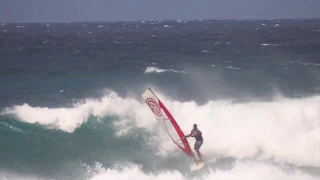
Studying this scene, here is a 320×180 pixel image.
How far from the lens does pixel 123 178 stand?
14.9 m

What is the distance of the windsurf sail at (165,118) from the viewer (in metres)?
13.6

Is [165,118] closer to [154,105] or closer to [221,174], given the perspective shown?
[154,105]

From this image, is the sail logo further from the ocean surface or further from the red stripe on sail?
the ocean surface

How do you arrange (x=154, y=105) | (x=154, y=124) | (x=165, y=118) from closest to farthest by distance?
(x=154, y=105) < (x=165, y=118) < (x=154, y=124)

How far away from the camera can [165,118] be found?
Result: 14.1 m

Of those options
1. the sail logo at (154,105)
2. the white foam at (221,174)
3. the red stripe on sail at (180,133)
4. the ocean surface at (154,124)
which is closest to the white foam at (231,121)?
the ocean surface at (154,124)

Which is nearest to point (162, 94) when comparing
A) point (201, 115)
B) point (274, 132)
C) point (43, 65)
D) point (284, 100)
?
point (201, 115)

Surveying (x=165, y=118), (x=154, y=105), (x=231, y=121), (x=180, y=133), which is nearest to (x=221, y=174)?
(x=180, y=133)

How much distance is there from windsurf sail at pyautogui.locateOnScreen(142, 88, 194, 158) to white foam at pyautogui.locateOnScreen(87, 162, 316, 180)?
1.19 m

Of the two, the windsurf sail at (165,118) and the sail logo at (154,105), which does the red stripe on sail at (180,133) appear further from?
the sail logo at (154,105)

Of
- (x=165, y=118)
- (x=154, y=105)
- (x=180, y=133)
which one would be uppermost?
(x=154, y=105)

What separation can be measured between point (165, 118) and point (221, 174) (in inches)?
119

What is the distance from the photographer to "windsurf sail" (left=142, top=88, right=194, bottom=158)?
1365cm

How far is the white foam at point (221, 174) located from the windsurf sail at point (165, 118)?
1189 mm
